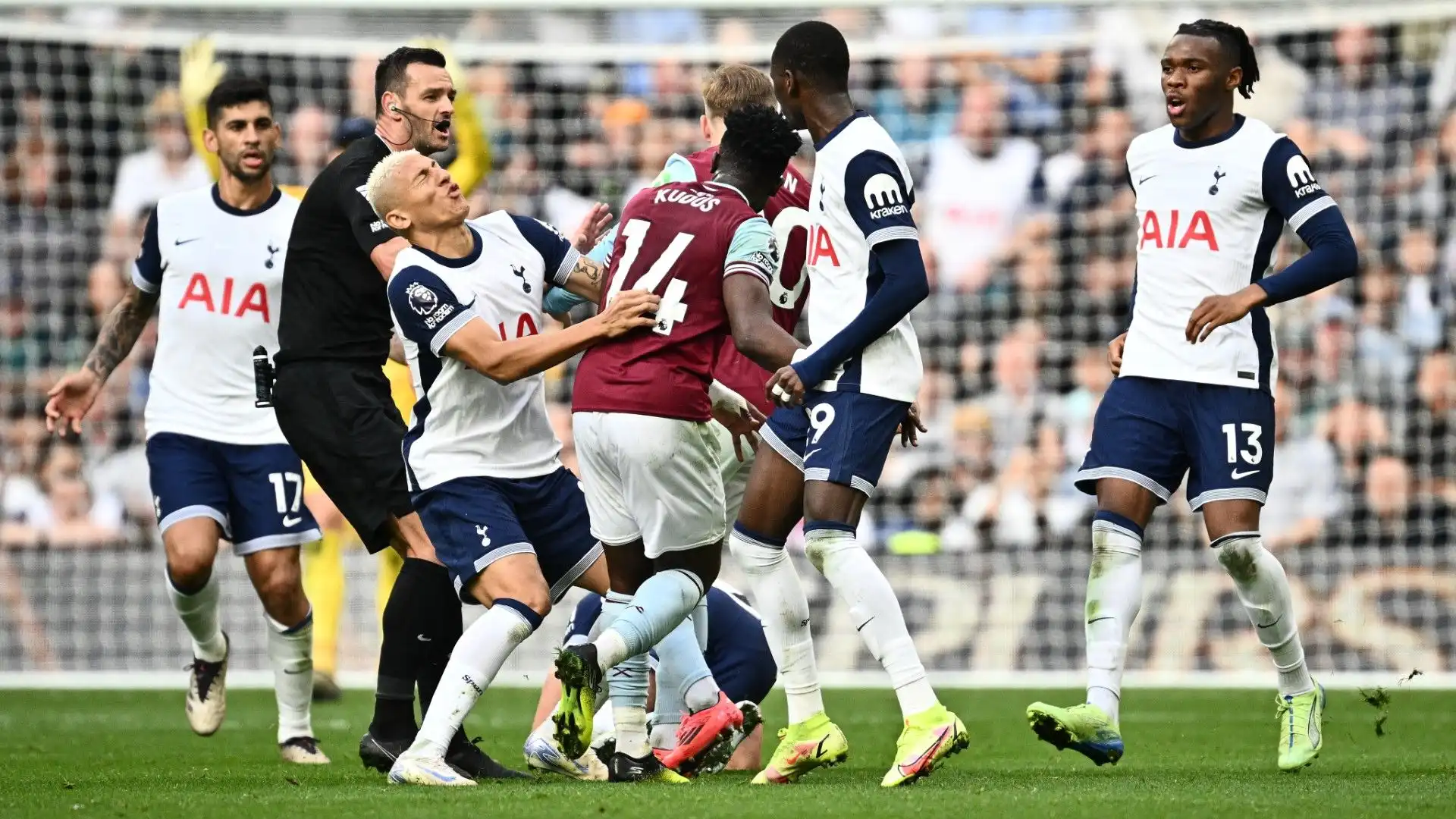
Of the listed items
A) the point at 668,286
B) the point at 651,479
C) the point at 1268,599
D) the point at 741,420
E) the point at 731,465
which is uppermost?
the point at 668,286

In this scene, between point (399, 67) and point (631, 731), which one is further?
point (399, 67)

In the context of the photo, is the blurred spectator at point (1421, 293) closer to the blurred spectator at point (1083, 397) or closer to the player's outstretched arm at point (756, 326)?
the blurred spectator at point (1083, 397)

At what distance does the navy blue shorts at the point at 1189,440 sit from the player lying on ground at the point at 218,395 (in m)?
3.40

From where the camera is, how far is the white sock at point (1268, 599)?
6.27 meters

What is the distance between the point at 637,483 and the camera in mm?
5910

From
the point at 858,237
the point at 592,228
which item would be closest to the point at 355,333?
the point at 592,228

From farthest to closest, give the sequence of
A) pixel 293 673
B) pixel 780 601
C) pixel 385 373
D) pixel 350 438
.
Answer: pixel 385 373 < pixel 293 673 < pixel 350 438 < pixel 780 601

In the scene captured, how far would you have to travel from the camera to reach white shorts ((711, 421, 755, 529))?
24.7 feet

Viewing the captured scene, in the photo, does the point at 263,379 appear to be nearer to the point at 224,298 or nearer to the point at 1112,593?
the point at 224,298

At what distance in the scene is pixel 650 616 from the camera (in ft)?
19.0

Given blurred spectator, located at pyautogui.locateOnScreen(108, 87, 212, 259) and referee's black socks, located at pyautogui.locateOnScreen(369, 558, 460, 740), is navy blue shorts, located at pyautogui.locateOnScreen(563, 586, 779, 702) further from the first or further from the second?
blurred spectator, located at pyautogui.locateOnScreen(108, 87, 212, 259)

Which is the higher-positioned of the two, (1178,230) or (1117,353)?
(1178,230)

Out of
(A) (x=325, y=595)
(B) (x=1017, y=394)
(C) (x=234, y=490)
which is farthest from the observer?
(B) (x=1017, y=394)

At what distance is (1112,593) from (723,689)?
163 centimetres
